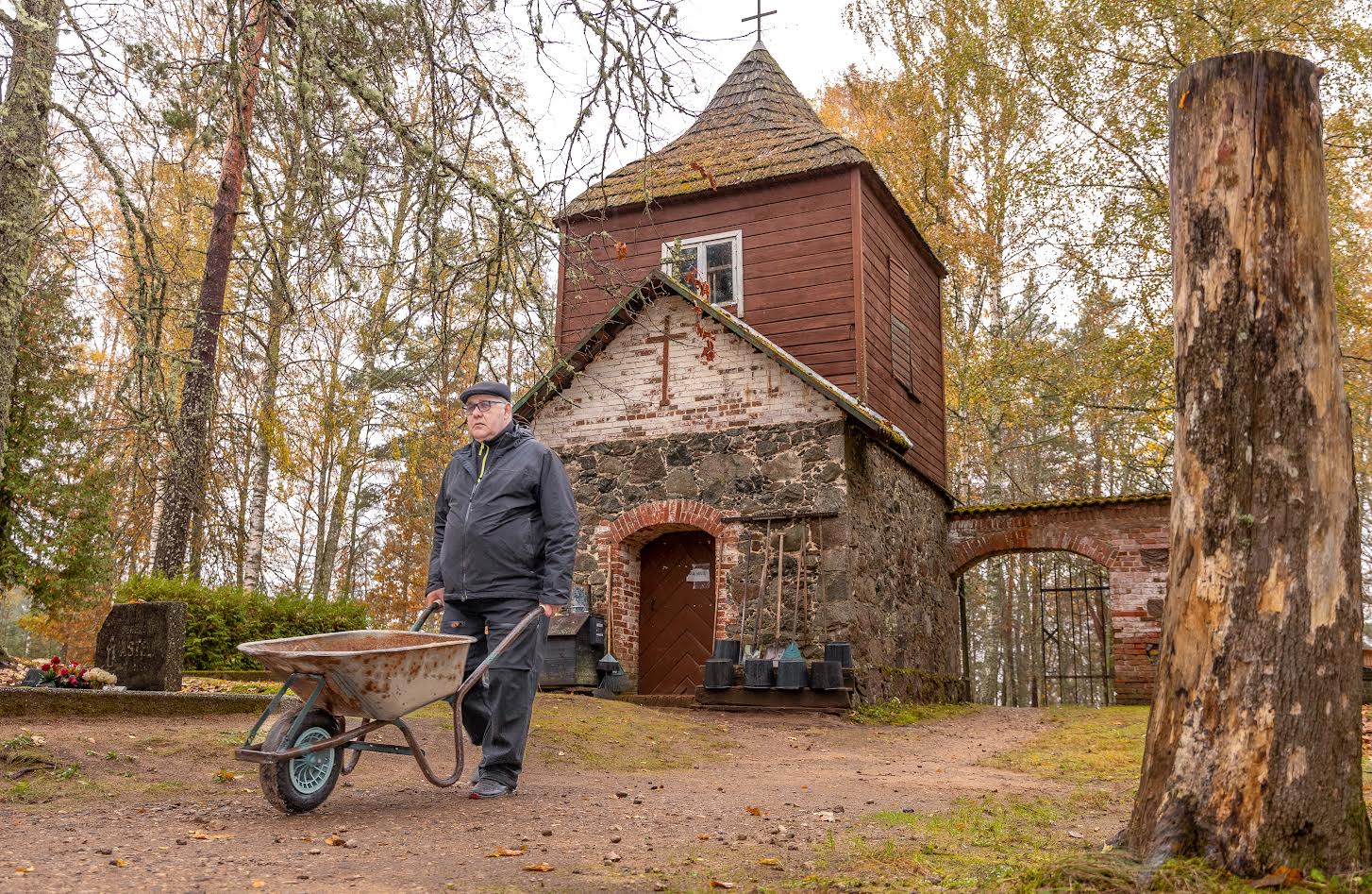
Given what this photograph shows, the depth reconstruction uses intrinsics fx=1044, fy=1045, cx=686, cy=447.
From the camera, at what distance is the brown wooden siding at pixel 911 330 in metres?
13.3

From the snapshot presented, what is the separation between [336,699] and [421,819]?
60 cm

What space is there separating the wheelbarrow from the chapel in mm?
6328

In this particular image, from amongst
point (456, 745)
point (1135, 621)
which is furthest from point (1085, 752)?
point (1135, 621)

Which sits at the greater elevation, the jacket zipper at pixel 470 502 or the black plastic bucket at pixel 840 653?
the jacket zipper at pixel 470 502

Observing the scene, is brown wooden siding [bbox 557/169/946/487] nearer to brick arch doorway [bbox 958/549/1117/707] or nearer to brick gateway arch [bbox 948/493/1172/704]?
brick gateway arch [bbox 948/493/1172/704]

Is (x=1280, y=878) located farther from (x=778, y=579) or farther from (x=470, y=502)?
(x=778, y=579)

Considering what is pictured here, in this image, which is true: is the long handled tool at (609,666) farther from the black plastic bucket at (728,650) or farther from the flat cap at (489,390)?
the flat cap at (489,390)

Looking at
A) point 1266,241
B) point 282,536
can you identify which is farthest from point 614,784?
point 282,536

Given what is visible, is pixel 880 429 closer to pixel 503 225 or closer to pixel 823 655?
pixel 823 655

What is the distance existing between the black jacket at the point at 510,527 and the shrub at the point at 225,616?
6.20 m

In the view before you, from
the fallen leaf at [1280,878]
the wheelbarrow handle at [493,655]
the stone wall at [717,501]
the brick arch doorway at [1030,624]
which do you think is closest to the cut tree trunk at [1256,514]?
the fallen leaf at [1280,878]

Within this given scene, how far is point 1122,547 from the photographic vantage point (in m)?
14.1

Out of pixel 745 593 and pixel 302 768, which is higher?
pixel 745 593

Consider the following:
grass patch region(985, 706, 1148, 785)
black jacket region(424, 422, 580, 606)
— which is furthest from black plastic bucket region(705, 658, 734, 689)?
black jacket region(424, 422, 580, 606)
